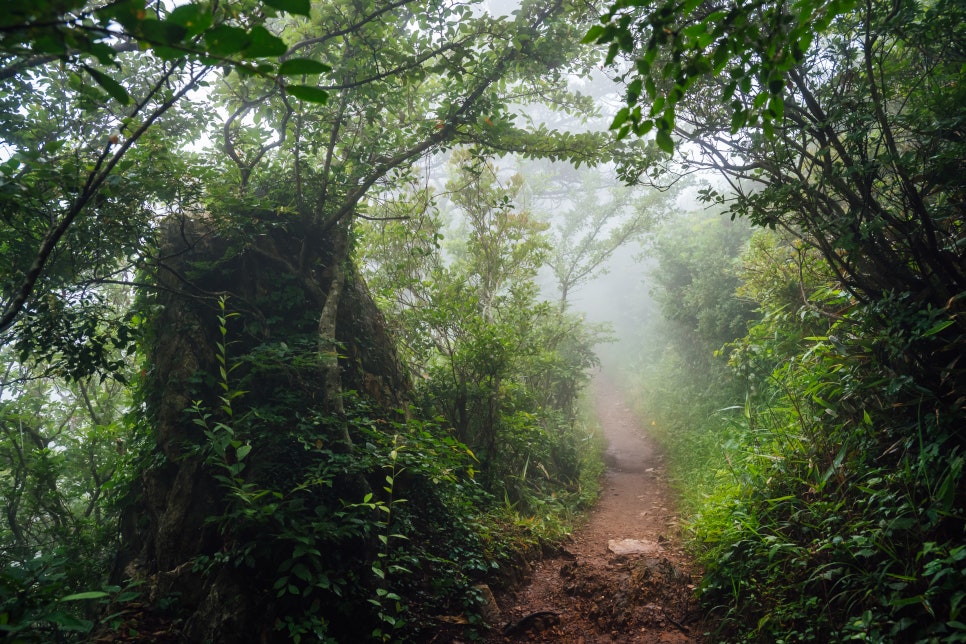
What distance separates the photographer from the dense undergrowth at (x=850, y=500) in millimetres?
2637

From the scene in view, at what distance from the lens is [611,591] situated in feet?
14.0

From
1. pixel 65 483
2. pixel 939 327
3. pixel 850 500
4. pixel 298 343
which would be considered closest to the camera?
pixel 939 327

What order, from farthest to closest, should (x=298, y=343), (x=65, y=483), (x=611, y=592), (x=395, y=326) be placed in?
(x=395, y=326)
(x=65, y=483)
(x=298, y=343)
(x=611, y=592)

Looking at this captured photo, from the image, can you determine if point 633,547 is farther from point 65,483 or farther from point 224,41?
point 65,483

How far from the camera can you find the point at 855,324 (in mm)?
3664

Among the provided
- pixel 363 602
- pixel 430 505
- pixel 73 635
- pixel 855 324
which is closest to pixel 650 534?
pixel 430 505

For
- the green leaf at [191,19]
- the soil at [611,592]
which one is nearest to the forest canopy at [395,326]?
the green leaf at [191,19]

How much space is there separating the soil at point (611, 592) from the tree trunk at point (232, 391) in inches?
68.5

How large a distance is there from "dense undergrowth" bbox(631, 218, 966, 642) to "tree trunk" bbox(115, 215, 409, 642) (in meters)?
2.93

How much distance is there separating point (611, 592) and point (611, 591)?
0.04 ft

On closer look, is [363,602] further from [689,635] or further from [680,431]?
[680,431]

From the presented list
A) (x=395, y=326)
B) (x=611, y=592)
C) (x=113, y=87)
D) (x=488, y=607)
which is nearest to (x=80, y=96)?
(x=113, y=87)

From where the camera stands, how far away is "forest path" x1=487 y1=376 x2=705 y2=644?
3.74m

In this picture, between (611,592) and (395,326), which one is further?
(395,326)
